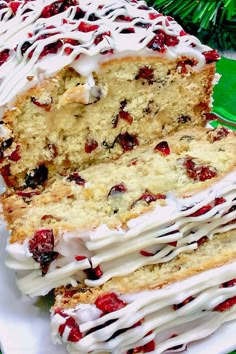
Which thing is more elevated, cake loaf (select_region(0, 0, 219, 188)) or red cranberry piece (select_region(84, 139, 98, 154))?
cake loaf (select_region(0, 0, 219, 188))

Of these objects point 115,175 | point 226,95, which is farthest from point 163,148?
point 226,95

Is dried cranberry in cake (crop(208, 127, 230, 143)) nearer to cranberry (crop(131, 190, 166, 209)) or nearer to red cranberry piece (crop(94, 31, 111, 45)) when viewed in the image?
cranberry (crop(131, 190, 166, 209))

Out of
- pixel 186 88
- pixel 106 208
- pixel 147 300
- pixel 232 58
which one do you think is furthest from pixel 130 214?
pixel 232 58

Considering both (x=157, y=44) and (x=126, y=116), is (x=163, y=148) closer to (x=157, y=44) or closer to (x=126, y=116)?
(x=126, y=116)

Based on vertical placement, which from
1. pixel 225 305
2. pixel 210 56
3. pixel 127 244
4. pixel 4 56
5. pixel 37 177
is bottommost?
pixel 225 305

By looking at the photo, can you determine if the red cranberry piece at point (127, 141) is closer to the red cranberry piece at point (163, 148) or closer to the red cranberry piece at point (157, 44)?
the red cranberry piece at point (163, 148)

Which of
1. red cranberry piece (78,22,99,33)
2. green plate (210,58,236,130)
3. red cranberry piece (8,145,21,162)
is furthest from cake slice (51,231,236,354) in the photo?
green plate (210,58,236,130)

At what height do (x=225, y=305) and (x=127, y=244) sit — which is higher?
(x=127, y=244)
